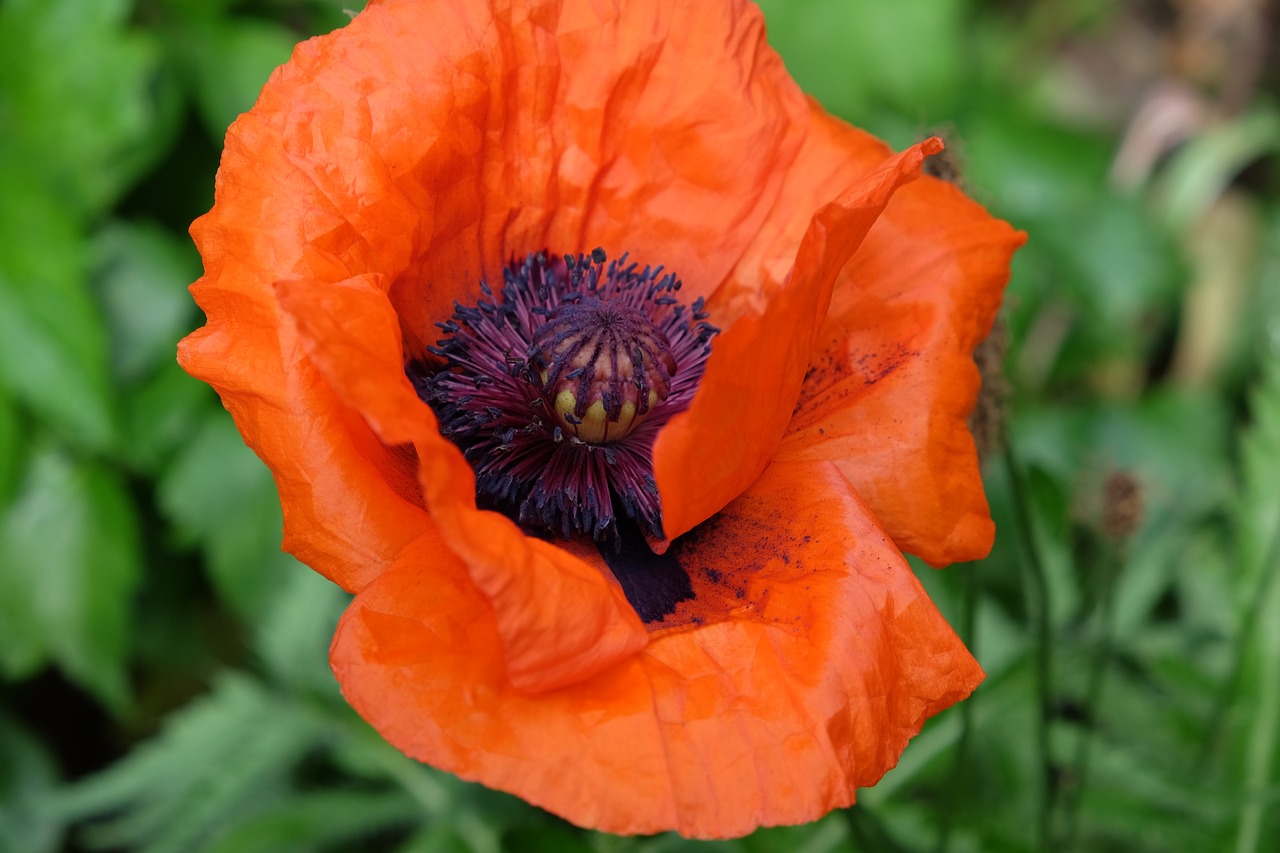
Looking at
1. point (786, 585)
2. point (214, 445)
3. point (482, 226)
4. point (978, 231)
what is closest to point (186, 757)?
point (214, 445)

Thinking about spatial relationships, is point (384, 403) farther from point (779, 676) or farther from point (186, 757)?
point (186, 757)

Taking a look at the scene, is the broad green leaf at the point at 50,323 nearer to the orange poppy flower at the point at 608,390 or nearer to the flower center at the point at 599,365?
the orange poppy flower at the point at 608,390

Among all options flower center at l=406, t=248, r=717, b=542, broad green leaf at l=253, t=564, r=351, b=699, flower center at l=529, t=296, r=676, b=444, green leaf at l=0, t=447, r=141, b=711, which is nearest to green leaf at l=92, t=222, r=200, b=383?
green leaf at l=0, t=447, r=141, b=711

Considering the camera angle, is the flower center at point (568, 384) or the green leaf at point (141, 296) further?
the green leaf at point (141, 296)

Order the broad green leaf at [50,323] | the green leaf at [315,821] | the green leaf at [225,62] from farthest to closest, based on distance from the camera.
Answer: the green leaf at [225,62] → the broad green leaf at [50,323] → the green leaf at [315,821]

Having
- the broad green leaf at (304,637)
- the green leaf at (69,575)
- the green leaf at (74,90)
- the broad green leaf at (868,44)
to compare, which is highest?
the broad green leaf at (868,44)

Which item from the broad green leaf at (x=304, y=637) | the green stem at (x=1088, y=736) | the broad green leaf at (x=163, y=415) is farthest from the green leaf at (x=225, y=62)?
the green stem at (x=1088, y=736)

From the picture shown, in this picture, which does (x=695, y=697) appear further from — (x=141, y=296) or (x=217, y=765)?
(x=141, y=296)

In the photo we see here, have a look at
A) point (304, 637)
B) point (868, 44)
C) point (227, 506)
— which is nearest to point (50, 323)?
point (227, 506)
